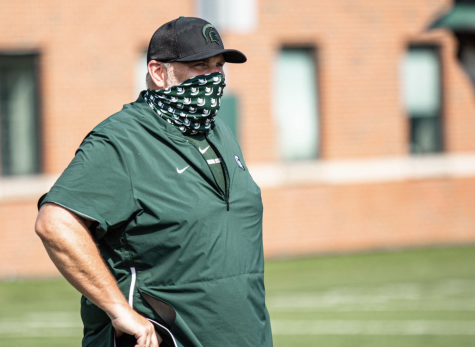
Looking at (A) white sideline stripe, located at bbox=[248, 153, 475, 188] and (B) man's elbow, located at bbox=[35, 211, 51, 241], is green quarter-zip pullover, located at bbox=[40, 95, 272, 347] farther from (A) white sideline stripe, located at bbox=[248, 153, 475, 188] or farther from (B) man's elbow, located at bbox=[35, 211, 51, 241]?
(A) white sideline stripe, located at bbox=[248, 153, 475, 188]

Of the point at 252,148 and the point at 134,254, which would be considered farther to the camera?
the point at 252,148

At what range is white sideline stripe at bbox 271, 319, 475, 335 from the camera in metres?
8.01

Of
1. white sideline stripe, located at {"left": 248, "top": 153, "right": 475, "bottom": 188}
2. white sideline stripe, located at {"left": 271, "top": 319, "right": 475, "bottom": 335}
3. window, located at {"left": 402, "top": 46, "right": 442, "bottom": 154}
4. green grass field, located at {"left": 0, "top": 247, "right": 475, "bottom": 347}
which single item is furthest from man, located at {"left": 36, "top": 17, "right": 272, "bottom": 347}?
window, located at {"left": 402, "top": 46, "right": 442, "bottom": 154}

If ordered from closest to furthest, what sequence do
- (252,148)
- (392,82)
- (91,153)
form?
1. (91,153)
2. (252,148)
3. (392,82)

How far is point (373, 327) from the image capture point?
8266 mm

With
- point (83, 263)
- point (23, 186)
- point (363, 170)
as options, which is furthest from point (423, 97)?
point (83, 263)

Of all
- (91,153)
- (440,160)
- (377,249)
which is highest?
(91,153)

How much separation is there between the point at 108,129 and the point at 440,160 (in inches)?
505

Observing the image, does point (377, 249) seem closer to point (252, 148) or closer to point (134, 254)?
point (252, 148)

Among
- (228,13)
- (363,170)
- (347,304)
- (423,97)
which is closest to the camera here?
(228,13)

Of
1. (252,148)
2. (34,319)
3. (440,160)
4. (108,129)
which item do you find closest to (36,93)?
(252,148)

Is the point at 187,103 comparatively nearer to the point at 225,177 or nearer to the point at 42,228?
the point at 225,177

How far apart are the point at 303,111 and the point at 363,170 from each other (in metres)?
1.57

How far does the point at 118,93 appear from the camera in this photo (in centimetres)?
1289
